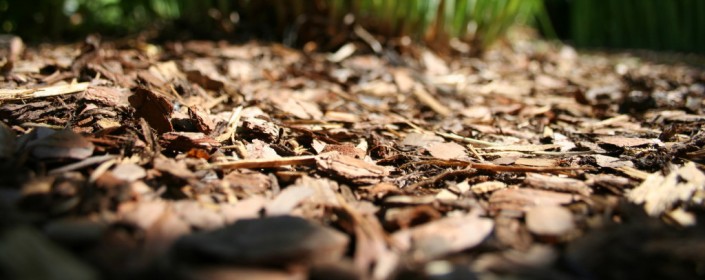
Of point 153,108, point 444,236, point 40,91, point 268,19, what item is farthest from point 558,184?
point 268,19

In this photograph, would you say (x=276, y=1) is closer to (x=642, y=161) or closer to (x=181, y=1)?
(x=181, y=1)

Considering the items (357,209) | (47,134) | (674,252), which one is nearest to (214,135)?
(47,134)

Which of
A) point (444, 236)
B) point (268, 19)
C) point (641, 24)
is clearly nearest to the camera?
point (444, 236)

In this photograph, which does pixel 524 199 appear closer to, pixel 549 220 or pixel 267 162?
pixel 549 220

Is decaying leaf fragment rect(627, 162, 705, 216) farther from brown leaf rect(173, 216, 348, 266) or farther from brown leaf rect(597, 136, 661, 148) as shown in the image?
brown leaf rect(173, 216, 348, 266)

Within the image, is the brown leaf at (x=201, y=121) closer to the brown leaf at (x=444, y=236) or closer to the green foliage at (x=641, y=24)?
the brown leaf at (x=444, y=236)

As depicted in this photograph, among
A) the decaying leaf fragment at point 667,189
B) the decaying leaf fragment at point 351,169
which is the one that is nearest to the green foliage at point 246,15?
the decaying leaf fragment at point 351,169

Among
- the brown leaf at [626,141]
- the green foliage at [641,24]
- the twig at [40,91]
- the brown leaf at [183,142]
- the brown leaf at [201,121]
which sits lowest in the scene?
the brown leaf at [183,142]
